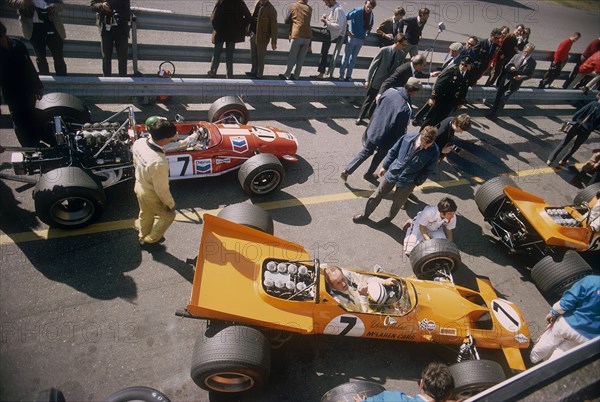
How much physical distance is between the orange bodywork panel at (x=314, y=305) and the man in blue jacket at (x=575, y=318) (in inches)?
12.3

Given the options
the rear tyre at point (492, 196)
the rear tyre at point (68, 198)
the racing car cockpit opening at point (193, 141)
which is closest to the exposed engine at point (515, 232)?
the rear tyre at point (492, 196)

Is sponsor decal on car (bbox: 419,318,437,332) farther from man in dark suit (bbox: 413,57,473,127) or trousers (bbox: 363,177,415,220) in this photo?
man in dark suit (bbox: 413,57,473,127)

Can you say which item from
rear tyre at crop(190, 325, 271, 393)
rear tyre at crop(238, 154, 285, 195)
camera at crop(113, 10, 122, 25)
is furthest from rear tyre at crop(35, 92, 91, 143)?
rear tyre at crop(190, 325, 271, 393)

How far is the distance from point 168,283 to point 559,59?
40.6 feet

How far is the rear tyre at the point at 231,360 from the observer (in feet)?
12.2

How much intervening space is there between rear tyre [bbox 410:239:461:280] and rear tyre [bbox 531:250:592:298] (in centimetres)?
134

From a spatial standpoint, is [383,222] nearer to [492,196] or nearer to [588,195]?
[492,196]

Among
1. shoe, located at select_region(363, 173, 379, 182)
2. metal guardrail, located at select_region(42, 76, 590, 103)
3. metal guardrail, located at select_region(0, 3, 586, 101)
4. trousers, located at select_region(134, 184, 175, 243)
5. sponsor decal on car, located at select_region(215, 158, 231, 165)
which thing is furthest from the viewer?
shoe, located at select_region(363, 173, 379, 182)

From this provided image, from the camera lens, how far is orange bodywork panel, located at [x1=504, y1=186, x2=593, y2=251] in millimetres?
5711

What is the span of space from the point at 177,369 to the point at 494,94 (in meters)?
10.1

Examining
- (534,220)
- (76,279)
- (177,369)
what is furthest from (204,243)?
(534,220)

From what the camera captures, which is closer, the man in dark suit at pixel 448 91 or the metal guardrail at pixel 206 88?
the metal guardrail at pixel 206 88

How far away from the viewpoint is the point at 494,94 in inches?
413

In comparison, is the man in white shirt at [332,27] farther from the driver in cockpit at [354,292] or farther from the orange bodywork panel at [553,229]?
the driver in cockpit at [354,292]
